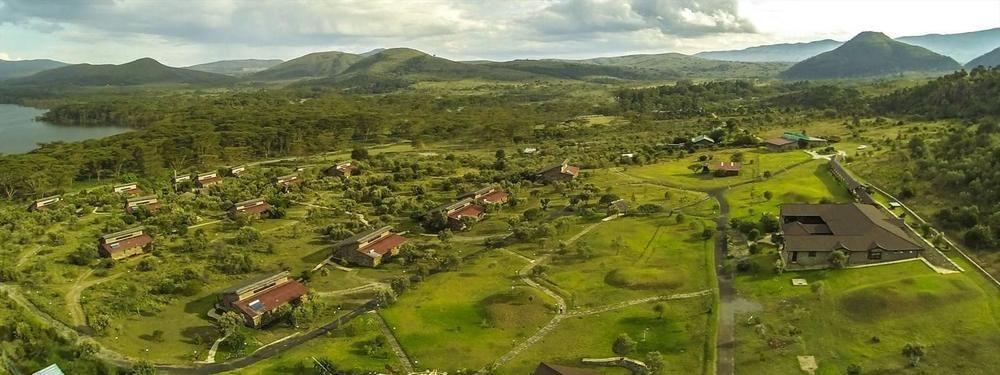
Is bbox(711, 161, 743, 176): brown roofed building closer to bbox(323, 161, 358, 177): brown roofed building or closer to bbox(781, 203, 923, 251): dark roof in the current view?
bbox(781, 203, 923, 251): dark roof

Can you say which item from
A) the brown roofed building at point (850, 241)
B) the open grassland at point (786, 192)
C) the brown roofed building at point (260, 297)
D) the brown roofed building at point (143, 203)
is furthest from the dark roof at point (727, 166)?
the brown roofed building at point (143, 203)

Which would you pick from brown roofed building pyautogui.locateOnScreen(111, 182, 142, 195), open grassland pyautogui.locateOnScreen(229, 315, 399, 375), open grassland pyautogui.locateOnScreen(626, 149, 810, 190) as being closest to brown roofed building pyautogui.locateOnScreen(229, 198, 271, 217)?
brown roofed building pyautogui.locateOnScreen(111, 182, 142, 195)

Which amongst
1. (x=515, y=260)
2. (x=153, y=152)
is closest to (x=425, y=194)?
(x=515, y=260)

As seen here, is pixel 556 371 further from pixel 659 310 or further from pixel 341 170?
pixel 341 170

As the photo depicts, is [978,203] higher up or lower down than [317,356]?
higher up

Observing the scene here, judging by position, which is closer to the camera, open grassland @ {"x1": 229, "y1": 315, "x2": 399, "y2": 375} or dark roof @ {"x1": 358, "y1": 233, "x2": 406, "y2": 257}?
open grassland @ {"x1": 229, "y1": 315, "x2": 399, "y2": 375}

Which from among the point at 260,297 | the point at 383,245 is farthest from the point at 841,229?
the point at 260,297

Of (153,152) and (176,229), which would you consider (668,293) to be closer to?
(176,229)
